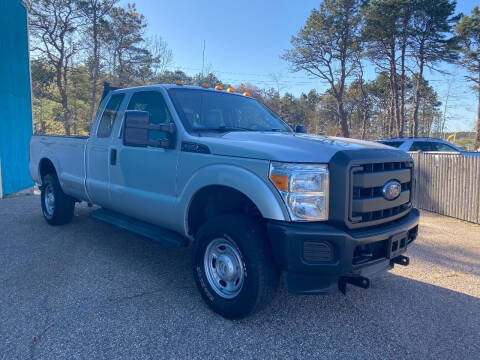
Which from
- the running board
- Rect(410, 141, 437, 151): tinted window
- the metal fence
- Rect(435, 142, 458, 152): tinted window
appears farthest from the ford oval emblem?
Rect(435, 142, 458, 152): tinted window

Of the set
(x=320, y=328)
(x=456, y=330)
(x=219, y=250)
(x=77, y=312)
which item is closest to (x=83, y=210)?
(x=77, y=312)

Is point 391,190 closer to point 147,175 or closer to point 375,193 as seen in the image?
point 375,193

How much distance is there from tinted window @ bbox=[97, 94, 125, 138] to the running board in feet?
3.45

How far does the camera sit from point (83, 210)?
7793 mm

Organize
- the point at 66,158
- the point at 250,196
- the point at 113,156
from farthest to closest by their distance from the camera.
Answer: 1. the point at 66,158
2. the point at 113,156
3. the point at 250,196

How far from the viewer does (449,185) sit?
8375 millimetres

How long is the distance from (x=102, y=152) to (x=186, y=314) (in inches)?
99.2

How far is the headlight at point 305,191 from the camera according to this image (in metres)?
2.70

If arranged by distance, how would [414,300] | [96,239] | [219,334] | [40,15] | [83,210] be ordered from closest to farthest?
[219,334], [414,300], [96,239], [83,210], [40,15]

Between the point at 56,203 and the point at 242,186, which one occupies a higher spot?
the point at 242,186

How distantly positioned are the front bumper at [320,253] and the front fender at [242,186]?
10cm

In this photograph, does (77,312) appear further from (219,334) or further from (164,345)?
(219,334)

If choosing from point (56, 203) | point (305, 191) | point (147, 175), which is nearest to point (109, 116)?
point (147, 175)

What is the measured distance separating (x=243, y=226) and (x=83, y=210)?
231 inches
